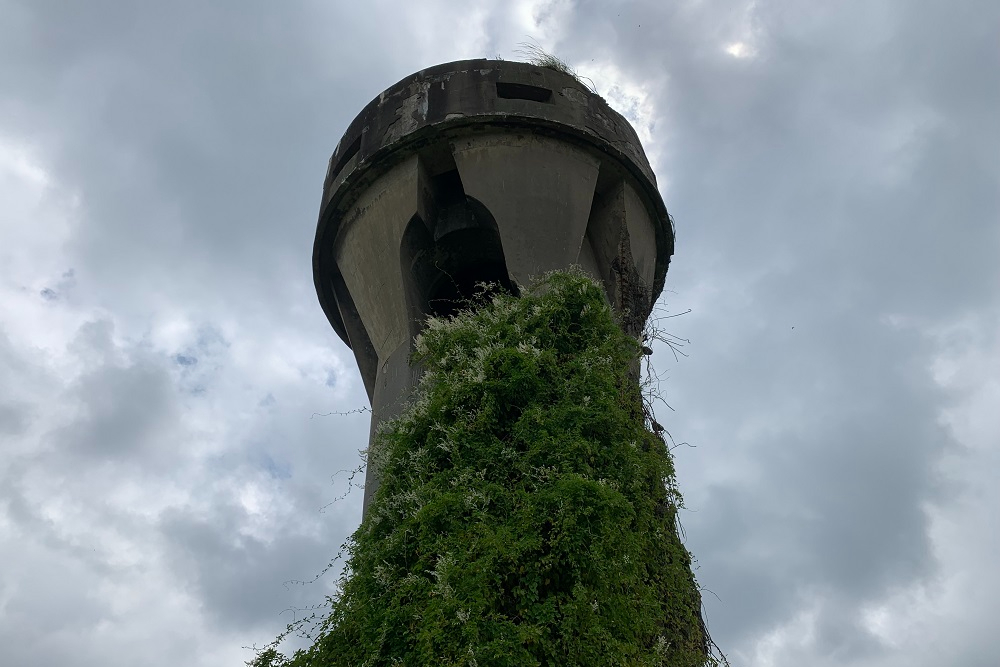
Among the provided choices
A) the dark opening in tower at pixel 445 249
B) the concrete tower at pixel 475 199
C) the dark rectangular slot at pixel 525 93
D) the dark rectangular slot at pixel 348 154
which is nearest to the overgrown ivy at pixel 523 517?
the concrete tower at pixel 475 199

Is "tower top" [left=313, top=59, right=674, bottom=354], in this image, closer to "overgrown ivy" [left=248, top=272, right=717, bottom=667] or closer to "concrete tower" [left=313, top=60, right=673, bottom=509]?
"concrete tower" [left=313, top=60, right=673, bottom=509]

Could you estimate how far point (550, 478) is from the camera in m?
5.30

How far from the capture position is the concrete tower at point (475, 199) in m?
7.87

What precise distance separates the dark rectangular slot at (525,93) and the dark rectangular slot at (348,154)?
5.02ft

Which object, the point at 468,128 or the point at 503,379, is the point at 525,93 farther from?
the point at 503,379

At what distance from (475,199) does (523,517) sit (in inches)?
143

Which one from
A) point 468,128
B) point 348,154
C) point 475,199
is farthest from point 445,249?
point 348,154

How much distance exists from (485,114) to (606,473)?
3.95m

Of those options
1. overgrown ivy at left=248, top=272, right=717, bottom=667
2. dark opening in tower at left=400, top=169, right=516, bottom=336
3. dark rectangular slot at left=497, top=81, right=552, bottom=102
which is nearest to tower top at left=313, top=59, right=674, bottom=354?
dark rectangular slot at left=497, top=81, right=552, bottom=102

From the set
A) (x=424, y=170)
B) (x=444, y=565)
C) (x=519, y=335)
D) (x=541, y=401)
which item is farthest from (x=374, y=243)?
(x=444, y=565)

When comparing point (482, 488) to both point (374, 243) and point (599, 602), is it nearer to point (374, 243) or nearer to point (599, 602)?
point (599, 602)

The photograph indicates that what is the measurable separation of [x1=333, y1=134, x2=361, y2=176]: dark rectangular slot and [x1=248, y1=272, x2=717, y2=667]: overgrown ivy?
290cm

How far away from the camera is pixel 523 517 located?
508 centimetres

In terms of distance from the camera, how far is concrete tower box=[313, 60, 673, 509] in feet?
25.8
